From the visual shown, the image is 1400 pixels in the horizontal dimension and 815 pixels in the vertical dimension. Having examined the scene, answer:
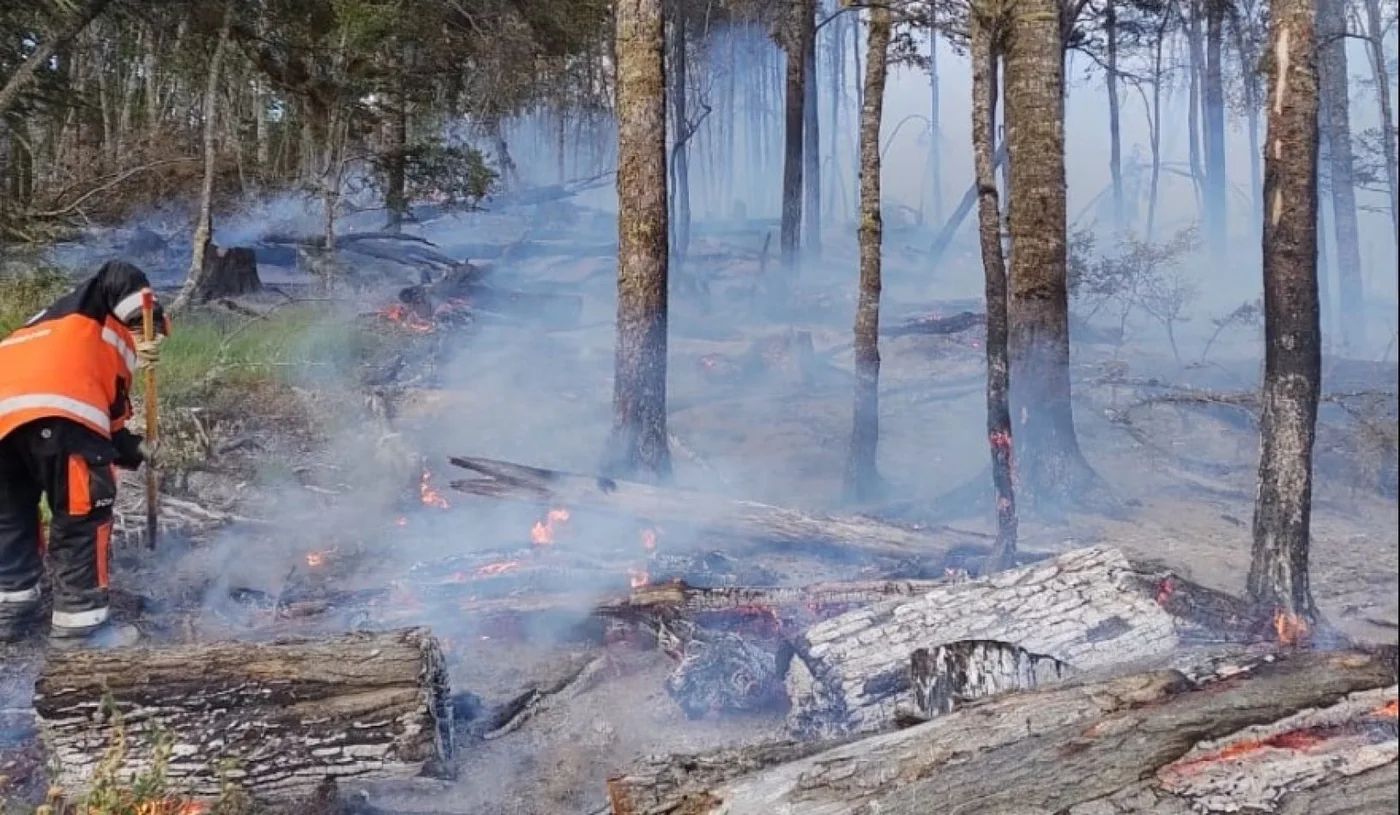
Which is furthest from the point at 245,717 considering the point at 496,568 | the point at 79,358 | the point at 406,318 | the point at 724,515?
the point at 406,318

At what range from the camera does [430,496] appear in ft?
22.2

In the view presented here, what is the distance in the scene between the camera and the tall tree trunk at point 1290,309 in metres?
3.82

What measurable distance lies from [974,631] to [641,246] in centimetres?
392

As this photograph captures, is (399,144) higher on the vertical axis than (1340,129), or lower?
higher

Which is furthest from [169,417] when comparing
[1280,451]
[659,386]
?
[1280,451]

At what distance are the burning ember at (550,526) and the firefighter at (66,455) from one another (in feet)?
7.19

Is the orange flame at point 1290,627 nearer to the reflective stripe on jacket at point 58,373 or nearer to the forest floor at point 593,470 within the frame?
the forest floor at point 593,470

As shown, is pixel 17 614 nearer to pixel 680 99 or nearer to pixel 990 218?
pixel 990 218

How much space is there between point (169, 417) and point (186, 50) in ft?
26.6

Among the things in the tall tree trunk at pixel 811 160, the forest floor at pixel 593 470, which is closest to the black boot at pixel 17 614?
the forest floor at pixel 593 470

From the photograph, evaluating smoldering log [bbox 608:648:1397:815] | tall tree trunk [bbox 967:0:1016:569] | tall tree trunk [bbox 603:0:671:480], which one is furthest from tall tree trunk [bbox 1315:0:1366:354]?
tall tree trunk [bbox 603:0:671:480]

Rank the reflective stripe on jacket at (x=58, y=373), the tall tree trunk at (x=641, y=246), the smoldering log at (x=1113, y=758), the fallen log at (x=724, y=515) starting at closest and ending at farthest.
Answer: the smoldering log at (x=1113, y=758), the reflective stripe on jacket at (x=58, y=373), the fallen log at (x=724, y=515), the tall tree trunk at (x=641, y=246)

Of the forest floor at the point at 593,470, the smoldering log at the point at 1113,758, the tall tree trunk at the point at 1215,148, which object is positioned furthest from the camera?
the tall tree trunk at the point at 1215,148

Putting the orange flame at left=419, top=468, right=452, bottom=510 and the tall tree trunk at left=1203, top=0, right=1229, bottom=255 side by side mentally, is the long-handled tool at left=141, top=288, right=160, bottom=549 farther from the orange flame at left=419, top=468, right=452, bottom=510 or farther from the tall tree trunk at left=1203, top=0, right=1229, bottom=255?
the tall tree trunk at left=1203, top=0, right=1229, bottom=255
